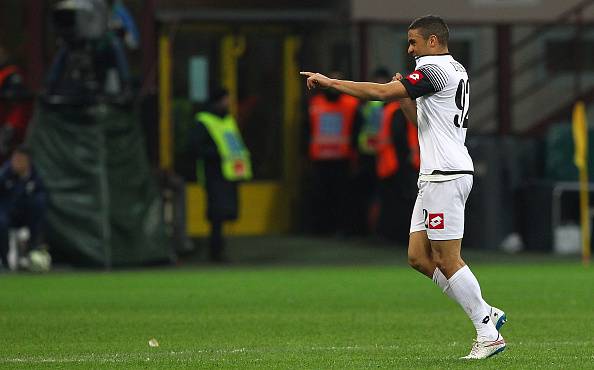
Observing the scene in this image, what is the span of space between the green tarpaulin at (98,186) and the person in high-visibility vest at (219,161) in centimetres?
68

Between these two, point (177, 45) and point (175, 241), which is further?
point (177, 45)

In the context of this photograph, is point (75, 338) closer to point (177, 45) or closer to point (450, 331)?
point (450, 331)

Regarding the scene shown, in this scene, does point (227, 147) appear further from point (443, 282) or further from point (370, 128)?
point (443, 282)

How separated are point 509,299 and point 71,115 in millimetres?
7560

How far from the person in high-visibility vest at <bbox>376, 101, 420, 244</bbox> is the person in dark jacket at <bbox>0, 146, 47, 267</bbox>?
4.77 metres

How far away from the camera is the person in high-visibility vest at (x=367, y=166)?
73.3 ft

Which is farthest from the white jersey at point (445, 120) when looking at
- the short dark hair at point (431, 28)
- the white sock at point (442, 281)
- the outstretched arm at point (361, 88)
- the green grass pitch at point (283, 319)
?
the green grass pitch at point (283, 319)

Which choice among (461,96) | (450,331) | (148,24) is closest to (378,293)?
(450,331)

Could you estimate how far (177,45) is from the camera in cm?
2375

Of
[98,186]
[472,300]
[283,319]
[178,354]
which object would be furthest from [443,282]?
[98,186]

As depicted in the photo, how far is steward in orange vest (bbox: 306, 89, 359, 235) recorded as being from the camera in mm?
22672

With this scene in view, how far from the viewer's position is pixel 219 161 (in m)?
20.8

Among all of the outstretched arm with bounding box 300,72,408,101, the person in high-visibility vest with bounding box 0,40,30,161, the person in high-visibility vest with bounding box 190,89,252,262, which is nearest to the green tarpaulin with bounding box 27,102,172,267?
the person in high-visibility vest with bounding box 0,40,30,161

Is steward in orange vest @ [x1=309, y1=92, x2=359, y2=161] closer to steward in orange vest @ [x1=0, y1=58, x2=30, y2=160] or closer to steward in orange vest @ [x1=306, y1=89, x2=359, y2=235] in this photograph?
steward in orange vest @ [x1=306, y1=89, x2=359, y2=235]
